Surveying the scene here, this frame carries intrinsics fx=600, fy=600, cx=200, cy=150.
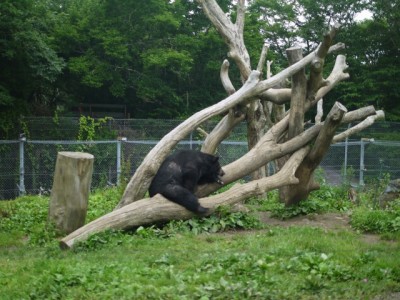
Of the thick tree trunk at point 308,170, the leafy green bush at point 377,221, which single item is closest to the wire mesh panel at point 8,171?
the thick tree trunk at point 308,170

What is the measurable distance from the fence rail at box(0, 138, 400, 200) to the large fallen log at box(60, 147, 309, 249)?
6598 millimetres

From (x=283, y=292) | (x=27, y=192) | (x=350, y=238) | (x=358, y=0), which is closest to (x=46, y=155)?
(x=27, y=192)

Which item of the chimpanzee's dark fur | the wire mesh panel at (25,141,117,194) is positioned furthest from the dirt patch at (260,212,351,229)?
the wire mesh panel at (25,141,117,194)

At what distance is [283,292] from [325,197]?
691cm

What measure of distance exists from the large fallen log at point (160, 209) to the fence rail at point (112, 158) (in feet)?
21.6

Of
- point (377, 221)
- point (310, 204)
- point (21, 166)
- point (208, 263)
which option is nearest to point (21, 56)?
point (21, 166)

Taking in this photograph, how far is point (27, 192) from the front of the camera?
1614cm

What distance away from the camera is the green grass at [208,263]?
5062 mm

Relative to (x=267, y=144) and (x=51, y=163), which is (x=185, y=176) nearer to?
(x=267, y=144)

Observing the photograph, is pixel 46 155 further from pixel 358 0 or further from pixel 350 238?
pixel 358 0

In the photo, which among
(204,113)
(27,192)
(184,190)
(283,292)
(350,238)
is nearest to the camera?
(283,292)

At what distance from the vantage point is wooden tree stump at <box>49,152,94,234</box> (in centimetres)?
840

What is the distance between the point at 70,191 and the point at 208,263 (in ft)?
10.4

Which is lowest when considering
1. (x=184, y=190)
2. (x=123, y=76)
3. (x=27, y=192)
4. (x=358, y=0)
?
(x=27, y=192)
